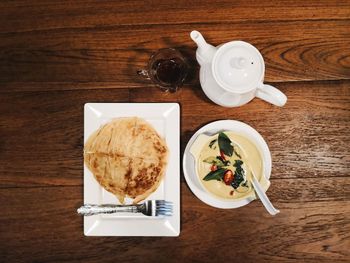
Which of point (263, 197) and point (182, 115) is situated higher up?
point (182, 115)

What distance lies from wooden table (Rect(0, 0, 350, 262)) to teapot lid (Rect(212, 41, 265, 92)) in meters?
0.20

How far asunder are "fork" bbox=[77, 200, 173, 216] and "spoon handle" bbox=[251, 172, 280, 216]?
0.25 meters

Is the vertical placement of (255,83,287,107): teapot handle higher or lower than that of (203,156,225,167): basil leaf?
higher

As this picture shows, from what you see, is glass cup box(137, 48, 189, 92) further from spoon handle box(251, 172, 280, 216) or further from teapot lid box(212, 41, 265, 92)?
spoon handle box(251, 172, 280, 216)

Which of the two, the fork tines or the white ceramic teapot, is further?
the fork tines

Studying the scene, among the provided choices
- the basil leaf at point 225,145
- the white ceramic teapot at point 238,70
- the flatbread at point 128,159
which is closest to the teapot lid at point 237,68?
the white ceramic teapot at point 238,70

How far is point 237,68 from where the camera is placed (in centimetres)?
108

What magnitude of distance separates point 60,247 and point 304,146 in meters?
0.79

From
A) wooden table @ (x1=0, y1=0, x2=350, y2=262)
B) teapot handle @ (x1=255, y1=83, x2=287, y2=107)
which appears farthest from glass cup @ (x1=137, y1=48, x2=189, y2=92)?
teapot handle @ (x1=255, y1=83, x2=287, y2=107)

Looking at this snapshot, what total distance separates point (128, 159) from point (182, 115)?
→ 208mm

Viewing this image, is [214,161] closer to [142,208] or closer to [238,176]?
[238,176]

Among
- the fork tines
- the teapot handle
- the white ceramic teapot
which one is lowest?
the fork tines

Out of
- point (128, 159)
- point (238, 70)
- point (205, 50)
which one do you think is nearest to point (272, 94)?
point (238, 70)

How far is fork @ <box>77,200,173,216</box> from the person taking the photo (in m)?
1.23
